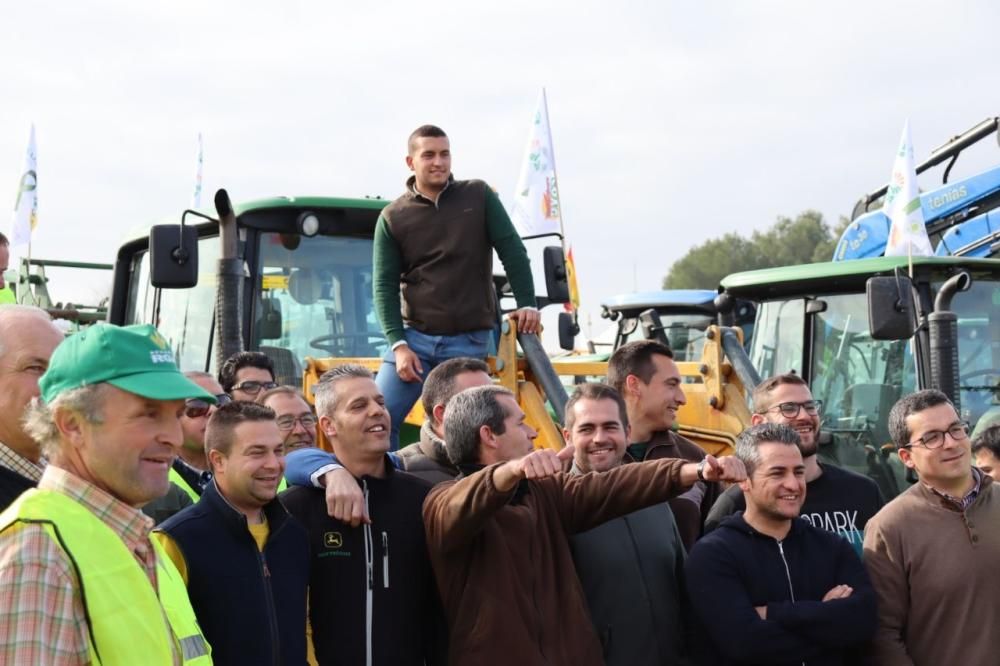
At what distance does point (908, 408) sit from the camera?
501 cm

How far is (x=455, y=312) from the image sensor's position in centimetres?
586

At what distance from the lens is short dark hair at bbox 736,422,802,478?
464 centimetres

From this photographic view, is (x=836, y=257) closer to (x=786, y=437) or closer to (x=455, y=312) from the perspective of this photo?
(x=455, y=312)

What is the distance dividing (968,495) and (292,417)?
2.50m

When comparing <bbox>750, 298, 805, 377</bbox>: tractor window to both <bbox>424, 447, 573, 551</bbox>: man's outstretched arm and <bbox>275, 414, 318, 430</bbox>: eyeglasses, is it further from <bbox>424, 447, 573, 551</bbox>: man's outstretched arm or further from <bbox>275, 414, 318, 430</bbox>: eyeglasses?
<bbox>424, 447, 573, 551</bbox>: man's outstretched arm

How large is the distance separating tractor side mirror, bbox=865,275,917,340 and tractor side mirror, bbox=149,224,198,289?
11.2 feet

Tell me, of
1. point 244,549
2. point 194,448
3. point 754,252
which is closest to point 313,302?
point 194,448

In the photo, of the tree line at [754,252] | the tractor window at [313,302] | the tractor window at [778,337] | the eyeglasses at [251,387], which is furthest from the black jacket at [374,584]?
the tree line at [754,252]

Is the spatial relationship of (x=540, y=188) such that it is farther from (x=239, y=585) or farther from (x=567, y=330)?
(x=239, y=585)

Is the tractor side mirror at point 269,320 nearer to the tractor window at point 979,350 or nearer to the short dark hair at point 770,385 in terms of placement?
the short dark hair at point 770,385

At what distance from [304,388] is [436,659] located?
3190 millimetres

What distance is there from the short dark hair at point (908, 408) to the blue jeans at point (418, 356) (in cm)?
186

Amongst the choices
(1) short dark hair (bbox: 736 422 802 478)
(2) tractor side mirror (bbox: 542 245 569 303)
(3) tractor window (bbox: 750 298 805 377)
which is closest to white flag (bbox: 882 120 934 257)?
(3) tractor window (bbox: 750 298 805 377)

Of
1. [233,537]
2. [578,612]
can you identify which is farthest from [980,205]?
[233,537]
